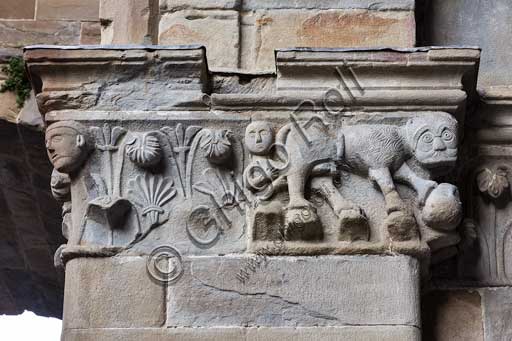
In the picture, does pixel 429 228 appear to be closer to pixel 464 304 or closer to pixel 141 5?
pixel 464 304

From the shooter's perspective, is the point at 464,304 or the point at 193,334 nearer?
the point at 193,334

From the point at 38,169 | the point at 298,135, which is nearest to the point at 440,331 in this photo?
the point at 298,135

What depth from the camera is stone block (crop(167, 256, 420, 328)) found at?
3102mm

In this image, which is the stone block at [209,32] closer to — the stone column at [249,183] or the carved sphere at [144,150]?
the stone column at [249,183]

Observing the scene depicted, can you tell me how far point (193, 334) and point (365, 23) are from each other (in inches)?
40.0

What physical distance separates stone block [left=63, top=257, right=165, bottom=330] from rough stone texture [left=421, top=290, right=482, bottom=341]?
28.5 inches

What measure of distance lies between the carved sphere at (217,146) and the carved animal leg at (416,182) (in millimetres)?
441

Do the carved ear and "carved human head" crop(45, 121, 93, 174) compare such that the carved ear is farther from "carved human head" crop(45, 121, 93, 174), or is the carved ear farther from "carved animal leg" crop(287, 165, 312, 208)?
"carved animal leg" crop(287, 165, 312, 208)

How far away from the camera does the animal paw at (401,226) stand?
316 cm

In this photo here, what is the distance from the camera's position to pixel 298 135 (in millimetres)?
3273

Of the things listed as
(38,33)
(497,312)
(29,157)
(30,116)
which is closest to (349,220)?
(497,312)

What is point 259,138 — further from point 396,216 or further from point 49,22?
point 49,22

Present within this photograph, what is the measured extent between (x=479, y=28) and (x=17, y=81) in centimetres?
146

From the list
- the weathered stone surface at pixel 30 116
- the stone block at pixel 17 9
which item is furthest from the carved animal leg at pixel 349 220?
the stone block at pixel 17 9
